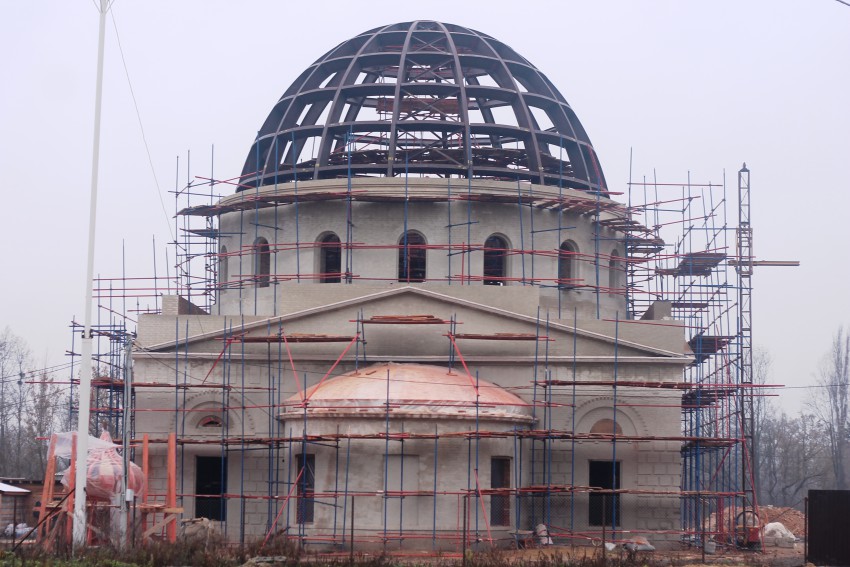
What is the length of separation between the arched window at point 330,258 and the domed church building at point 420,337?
0.07 m

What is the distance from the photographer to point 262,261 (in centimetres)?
4281

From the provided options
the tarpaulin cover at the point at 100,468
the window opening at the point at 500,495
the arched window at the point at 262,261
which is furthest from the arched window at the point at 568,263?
the tarpaulin cover at the point at 100,468

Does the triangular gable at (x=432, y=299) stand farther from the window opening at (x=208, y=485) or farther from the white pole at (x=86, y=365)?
the white pole at (x=86, y=365)

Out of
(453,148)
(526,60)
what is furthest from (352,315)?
(526,60)

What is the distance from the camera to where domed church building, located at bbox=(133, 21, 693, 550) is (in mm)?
35031

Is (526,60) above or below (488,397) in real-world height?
above

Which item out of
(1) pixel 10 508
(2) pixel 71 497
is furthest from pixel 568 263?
(1) pixel 10 508

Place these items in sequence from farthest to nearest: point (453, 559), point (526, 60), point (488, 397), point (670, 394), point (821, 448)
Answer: point (821, 448), point (526, 60), point (670, 394), point (488, 397), point (453, 559)

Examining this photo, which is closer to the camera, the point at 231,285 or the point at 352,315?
the point at 352,315

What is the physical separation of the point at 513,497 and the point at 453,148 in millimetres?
12603

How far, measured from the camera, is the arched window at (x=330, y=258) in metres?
41.5

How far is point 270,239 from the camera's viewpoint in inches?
1667

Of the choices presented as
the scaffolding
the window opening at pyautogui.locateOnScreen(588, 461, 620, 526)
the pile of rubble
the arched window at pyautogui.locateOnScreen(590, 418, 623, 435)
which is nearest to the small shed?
the scaffolding

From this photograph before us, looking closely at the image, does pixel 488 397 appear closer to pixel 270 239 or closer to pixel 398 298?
pixel 398 298
